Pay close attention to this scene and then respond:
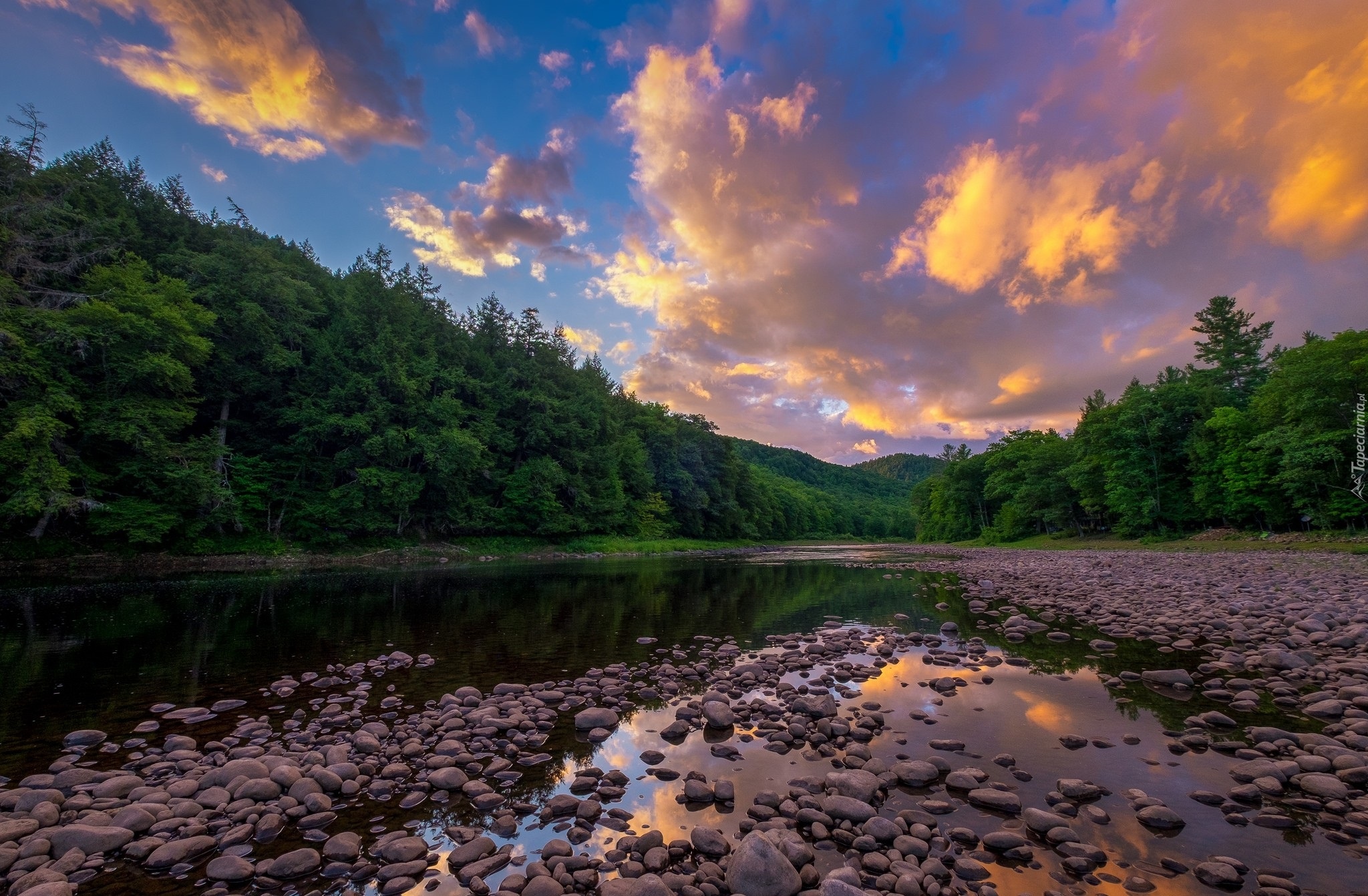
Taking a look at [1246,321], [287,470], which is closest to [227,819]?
[287,470]

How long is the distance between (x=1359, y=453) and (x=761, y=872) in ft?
173

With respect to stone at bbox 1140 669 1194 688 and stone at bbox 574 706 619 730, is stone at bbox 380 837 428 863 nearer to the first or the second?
stone at bbox 574 706 619 730

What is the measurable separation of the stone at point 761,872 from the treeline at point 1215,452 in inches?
2039

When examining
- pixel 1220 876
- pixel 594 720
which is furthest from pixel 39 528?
pixel 1220 876

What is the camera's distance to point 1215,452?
47844 millimetres

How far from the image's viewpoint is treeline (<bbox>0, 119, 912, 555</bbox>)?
1148 inches

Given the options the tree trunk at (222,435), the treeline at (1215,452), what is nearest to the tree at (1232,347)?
the treeline at (1215,452)

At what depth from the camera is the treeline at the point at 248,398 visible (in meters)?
29.2

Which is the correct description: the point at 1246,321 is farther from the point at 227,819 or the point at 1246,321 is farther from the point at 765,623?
the point at 227,819

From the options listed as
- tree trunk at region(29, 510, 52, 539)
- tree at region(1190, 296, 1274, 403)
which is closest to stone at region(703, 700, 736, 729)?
tree trunk at region(29, 510, 52, 539)

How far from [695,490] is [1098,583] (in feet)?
210

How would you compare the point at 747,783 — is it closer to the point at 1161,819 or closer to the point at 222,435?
the point at 1161,819

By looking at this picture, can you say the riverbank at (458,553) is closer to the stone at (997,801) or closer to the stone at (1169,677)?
the stone at (1169,677)

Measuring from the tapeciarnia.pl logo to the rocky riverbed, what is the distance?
125ft
